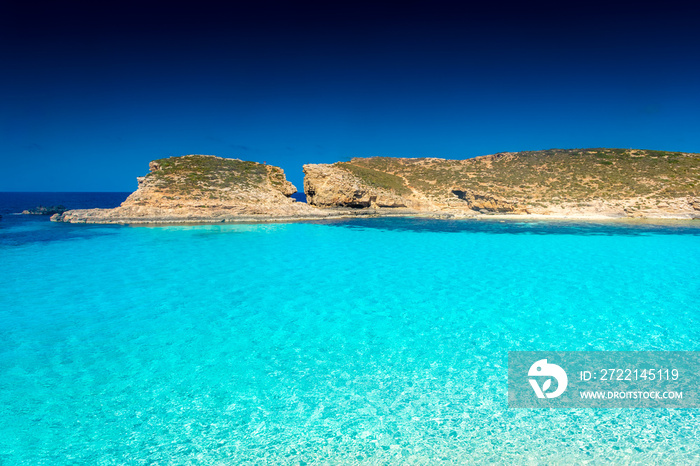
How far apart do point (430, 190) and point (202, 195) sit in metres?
27.5

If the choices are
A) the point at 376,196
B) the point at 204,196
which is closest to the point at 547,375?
the point at 204,196

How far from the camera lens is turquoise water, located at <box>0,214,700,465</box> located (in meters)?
4.00

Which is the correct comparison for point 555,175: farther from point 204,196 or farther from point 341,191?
point 204,196

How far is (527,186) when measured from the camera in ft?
146

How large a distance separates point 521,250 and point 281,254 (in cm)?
1126

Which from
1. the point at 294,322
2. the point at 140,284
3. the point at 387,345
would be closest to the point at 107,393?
the point at 294,322

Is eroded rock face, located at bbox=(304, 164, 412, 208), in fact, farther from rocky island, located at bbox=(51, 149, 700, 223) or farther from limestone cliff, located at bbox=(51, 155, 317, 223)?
limestone cliff, located at bbox=(51, 155, 317, 223)

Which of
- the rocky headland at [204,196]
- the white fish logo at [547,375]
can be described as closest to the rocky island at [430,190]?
the rocky headland at [204,196]

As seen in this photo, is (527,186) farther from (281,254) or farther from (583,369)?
(583,369)

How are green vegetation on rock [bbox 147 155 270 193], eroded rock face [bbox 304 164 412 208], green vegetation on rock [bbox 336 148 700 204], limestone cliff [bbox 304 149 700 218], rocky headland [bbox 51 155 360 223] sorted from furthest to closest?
1. green vegetation on rock [bbox 336 148 700 204]
2. eroded rock face [bbox 304 164 412 208]
3. limestone cliff [bbox 304 149 700 218]
4. green vegetation on rock [bbox 147 155 270 193]
5. rocky headland [bbox 51 155 360 223]

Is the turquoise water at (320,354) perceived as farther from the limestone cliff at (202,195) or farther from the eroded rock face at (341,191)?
the eroded rock face at (341,191)

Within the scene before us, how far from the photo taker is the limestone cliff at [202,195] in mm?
30547

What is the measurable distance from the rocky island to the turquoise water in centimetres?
1904

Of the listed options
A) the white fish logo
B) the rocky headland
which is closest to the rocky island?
the rocky headland
